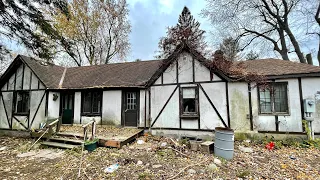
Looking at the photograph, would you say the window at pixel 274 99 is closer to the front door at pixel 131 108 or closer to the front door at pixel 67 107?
the front door at pixel 131 108

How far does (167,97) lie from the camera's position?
909 cm

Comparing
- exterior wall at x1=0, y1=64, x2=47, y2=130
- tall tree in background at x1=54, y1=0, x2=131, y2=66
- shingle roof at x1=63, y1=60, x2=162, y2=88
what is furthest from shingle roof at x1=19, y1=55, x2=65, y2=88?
tall tree in background at x1=54, y1=0, x2=131, y2=66

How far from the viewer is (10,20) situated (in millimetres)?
7895

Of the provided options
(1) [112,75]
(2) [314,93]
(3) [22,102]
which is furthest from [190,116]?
(3) [22,102]

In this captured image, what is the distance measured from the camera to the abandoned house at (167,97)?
7.40 metres

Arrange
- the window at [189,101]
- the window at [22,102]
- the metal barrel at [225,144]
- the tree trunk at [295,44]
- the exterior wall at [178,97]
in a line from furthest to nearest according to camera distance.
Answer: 1. the tree trunk at [295,44]
2. the window at [22,102]
3. the window at [189,101]
4. the exterior wall at [178,97]
5. the metal barrel at [225,144]

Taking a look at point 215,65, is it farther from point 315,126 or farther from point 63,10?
point 63,10

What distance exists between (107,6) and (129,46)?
5305mm

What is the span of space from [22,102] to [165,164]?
11.8 m

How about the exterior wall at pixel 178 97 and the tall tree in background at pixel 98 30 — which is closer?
the exterior wall at pixel 178 97

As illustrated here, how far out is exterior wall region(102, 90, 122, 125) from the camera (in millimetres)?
10070

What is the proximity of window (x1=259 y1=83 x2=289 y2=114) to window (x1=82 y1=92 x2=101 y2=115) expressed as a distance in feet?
29.6

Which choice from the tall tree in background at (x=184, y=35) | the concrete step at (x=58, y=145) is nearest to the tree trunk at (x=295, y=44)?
the tall tree in background at (x=184, y=35)

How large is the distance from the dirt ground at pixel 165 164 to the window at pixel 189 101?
2.27 meters
